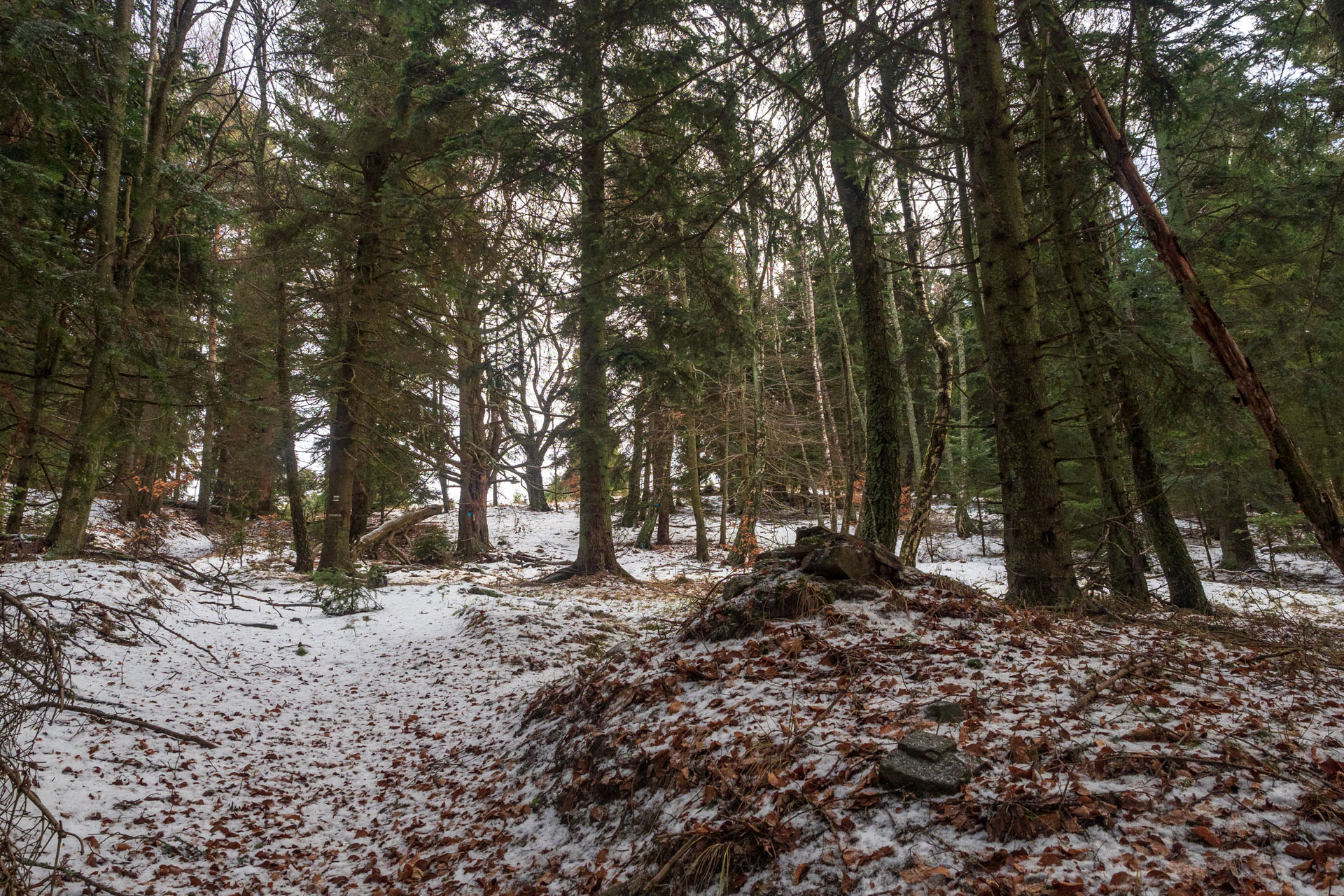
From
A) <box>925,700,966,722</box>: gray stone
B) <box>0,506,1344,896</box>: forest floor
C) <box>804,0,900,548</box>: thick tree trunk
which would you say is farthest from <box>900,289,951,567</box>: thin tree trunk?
<box>925,700,966,722</box>: gray stone

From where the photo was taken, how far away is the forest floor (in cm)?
217

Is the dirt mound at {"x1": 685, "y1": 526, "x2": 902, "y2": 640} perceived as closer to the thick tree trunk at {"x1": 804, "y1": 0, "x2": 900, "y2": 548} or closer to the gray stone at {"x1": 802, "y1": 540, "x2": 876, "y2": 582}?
the gray stone at {"x1": 802, "y1": 540, "x2": 876, "y2": 582}

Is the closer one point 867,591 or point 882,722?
point 882,722

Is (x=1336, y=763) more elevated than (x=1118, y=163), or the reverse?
(x=1118, y=163)

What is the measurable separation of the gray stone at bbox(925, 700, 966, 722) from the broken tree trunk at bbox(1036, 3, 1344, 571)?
2.59m

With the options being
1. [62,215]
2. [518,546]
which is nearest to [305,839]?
[62,215]

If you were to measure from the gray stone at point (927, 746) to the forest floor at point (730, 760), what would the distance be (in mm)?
130

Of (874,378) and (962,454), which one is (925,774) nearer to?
(874,378)

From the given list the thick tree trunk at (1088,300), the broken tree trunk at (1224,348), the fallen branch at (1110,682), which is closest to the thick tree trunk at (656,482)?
the thick tree trunk at (1088,300)

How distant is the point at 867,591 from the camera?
185 inches

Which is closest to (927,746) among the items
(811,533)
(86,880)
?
(811,533)

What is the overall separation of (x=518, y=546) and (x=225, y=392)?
475 inches

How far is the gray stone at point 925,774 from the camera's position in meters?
2.47

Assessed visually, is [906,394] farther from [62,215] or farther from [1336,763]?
[62,215]
